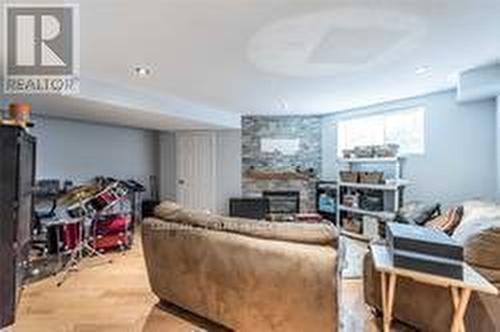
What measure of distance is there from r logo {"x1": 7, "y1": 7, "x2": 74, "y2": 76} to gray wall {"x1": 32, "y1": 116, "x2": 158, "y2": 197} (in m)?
2.46

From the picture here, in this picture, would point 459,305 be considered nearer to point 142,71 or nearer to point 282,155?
point 142,71

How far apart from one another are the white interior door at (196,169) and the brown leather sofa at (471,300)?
5234 mm

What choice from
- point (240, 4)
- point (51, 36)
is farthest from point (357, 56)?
point (51, 36)

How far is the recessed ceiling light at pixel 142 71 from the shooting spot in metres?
3.68

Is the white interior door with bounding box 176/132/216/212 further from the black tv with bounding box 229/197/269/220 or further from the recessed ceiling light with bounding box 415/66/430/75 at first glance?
the recessed ceiling light with bounding box 415/66/430/75

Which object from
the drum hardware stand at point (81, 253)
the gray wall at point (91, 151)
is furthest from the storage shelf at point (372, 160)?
the gray wall at point (91, 151)

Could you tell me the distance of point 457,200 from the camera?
488 cm

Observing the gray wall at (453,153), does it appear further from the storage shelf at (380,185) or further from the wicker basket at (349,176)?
the wicker basket at (349,176)

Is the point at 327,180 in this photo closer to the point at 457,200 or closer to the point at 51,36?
the point at 457,200

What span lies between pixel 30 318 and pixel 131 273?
124 centimetres

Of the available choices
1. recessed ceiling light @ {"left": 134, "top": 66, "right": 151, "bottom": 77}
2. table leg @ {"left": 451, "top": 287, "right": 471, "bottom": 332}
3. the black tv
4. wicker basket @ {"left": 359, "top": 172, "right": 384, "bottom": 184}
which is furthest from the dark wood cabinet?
wicker basket @ {"left": 359, "top": 172, "right": 384, "bottom": 184}

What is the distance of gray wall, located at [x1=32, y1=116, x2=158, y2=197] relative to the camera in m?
5.71

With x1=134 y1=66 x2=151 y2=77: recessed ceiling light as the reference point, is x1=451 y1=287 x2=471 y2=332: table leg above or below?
below

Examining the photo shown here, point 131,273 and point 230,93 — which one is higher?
point 230,93
